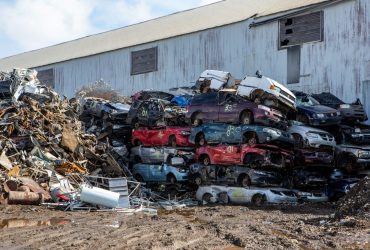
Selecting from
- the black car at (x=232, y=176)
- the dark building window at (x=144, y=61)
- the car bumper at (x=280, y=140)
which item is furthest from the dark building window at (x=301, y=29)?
the black car at (x=232, y=176)

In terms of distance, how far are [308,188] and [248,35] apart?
13868 mm

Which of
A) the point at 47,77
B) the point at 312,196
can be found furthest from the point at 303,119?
the point at 47,77

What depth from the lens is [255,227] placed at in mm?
12836

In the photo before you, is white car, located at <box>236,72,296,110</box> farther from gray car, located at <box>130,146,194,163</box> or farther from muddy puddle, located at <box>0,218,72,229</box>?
muddy puddle, located at <box>0,218,72,229</box>

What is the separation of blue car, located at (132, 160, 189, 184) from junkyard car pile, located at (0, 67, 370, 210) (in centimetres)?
5

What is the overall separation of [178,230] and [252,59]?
21416 millimetres

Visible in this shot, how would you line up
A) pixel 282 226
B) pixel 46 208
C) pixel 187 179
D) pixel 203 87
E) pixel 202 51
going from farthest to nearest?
pixel 202 51
pixel 203 87
pixel 187 179
pixel 46 208
pixel 282 226

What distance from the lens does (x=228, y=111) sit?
2208 cm

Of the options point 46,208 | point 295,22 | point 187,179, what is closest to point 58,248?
point 46,208

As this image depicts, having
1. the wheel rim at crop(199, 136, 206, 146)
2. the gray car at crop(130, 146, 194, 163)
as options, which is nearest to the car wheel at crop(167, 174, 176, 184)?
the gray car at crop(130, 146, 194, 163)

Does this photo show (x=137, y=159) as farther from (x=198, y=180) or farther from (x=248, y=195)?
(x=248, y=195)

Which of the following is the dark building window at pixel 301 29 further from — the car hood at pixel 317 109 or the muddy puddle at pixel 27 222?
the muddy puddle at pixel 27 222

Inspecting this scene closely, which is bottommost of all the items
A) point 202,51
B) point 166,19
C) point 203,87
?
point 203,87

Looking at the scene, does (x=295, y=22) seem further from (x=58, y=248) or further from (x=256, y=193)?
(x=58, y=248)
